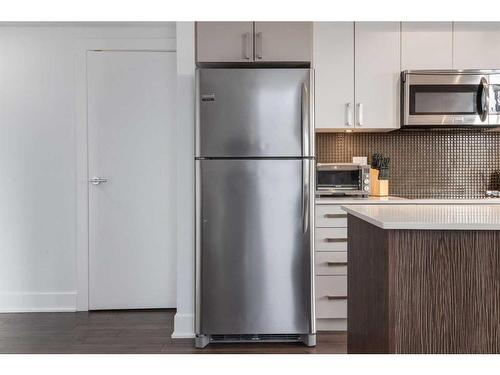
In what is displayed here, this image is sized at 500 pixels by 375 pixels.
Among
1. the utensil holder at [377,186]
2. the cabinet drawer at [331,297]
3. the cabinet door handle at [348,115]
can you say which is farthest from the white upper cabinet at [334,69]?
the cabinet drawer at [331,297]

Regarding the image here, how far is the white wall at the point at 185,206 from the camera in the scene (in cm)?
304

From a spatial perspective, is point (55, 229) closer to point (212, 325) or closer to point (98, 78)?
point (98, 78)

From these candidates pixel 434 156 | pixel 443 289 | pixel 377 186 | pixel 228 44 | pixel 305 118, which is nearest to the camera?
pixel 443 289

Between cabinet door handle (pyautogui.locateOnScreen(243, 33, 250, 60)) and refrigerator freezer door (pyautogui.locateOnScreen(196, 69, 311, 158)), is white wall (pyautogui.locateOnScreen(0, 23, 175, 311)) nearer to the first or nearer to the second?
cabinet door handle (pyautogui.locateOnScreen(243, 33, 250, 60))

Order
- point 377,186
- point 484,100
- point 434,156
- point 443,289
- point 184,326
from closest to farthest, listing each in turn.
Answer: point 443,289, point 184,326, point 484,100, point 377,186, point 434,156

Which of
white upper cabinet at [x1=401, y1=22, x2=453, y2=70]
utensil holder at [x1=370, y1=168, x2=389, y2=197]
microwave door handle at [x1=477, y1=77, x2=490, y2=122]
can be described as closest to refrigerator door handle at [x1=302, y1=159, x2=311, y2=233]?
utensil holder at [x1=370, y1=168, x2=389, y2=197]

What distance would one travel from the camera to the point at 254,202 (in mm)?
2799

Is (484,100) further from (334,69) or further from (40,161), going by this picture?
(40,161)

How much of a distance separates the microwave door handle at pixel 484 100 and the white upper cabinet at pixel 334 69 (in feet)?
2.75

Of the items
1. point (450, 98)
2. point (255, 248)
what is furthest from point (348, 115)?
point (255, 248)

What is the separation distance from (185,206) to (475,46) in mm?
2219

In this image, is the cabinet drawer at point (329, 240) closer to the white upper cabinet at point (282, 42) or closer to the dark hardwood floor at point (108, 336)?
the dark hardwood floor at point (108, 336)

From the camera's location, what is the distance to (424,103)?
3211 mm
